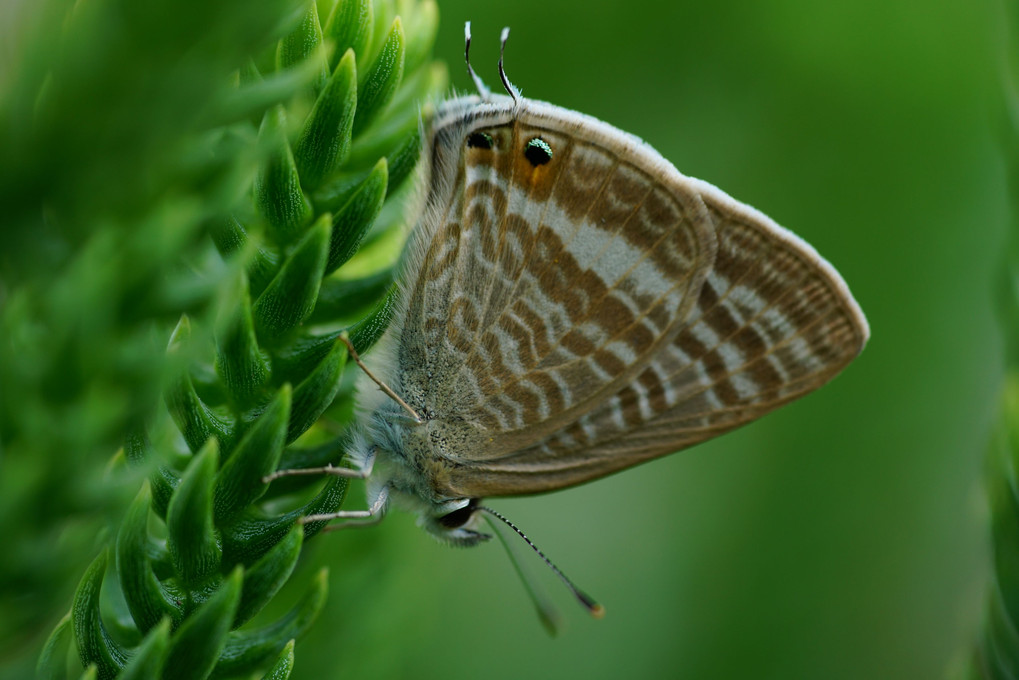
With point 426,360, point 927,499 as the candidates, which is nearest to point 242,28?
point 426,360

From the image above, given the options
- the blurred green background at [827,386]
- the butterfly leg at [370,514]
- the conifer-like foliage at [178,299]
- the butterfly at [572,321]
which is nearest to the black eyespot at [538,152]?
the butterfly at [572,321]

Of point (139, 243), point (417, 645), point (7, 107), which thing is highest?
point (7, 107)

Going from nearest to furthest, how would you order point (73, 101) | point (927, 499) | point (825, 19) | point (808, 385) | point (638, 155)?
point (73, 101) < point (638, 155) < point (808, 385) < point (825, 19) < point (927, 499)

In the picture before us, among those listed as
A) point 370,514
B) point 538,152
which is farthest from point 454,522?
point 538,152

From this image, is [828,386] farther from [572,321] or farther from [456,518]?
[456,518]

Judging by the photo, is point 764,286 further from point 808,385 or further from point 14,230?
point 14,230
